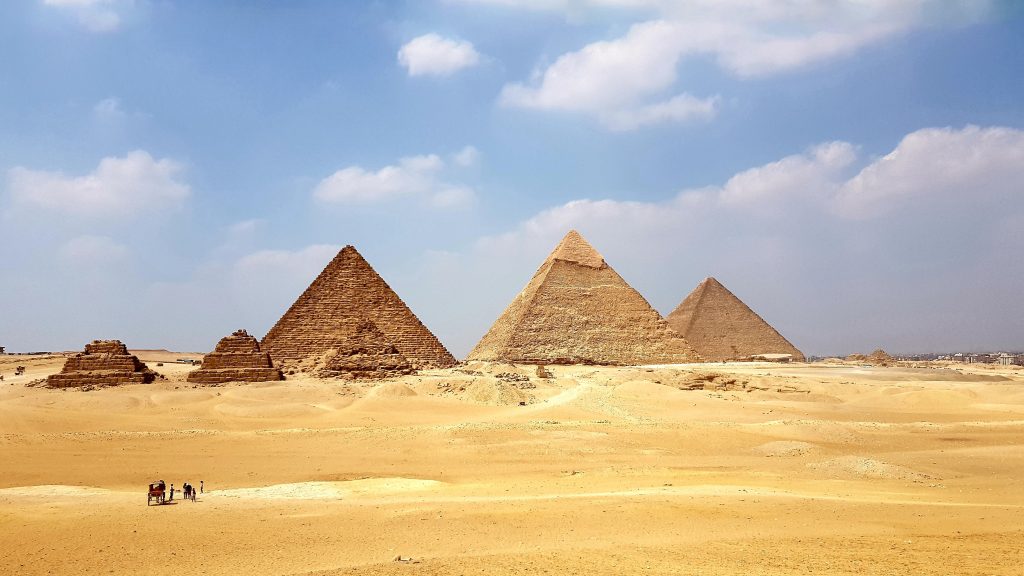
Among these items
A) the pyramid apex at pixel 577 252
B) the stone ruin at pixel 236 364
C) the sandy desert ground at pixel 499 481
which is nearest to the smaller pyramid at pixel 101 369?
the sandy desert ground at pixel 499 481

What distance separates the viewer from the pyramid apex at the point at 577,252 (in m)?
58.8

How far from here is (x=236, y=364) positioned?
29.5m

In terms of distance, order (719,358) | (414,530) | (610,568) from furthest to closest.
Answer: (719,358), (414,530), (610,568)

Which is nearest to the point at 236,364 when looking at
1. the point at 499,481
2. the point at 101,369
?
the point at 101,369

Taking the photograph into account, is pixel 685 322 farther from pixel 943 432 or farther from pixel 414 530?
pixel 414 530

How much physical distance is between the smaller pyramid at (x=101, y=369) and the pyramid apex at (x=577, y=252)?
35.7m

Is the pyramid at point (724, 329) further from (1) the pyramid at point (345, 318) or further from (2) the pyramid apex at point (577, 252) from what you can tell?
(1) the pyramid at point (345, 318)

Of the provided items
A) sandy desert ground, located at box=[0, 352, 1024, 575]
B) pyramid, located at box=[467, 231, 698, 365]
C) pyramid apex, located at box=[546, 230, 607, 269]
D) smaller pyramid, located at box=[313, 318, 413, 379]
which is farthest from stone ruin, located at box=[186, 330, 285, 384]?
pyramid apex, located at box=[546, 230, 607, 269]

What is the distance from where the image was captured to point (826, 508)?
9195mm

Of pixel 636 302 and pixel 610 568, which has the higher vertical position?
pixel 636 302

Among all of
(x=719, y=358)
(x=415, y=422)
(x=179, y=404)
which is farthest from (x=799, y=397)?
(x=719, y=358)

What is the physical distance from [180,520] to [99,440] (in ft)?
33.1

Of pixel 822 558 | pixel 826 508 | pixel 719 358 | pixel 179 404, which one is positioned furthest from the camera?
pixel 719 358

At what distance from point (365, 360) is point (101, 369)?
32.5ft
